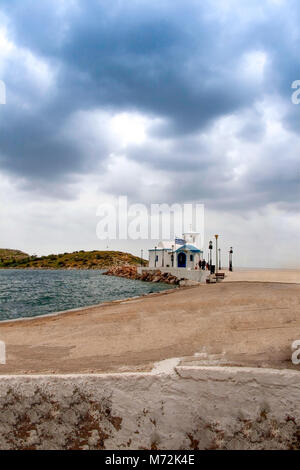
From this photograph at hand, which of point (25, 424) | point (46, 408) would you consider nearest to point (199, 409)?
point (46, 408)

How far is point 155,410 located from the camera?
3.47 metres

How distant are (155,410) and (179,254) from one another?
60.0 m

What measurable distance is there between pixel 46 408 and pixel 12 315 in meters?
17.6

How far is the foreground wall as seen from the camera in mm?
3354

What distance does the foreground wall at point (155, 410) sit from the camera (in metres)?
3.35

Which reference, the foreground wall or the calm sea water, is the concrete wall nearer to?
the calm sea water

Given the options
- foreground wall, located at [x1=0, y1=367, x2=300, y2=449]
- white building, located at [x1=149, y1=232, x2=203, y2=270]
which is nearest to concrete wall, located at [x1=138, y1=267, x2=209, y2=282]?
white building, located at [x1=149, y1=232, x2=203, y2=270]

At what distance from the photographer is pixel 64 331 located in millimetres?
8492

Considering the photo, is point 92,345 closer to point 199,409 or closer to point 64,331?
point 64,331

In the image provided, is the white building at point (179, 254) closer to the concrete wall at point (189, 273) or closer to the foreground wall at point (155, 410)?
the concrete wall at point (189, 273)

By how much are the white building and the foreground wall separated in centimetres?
5649

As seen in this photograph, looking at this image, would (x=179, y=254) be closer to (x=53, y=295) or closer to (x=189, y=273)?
(x=189, y=273)

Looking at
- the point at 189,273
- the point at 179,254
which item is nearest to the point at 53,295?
the point at 189,273

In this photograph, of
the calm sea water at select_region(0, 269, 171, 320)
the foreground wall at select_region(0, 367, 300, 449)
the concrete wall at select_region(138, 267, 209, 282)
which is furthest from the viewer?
the concrete wall at select_region(138, 267, 209, 282)
